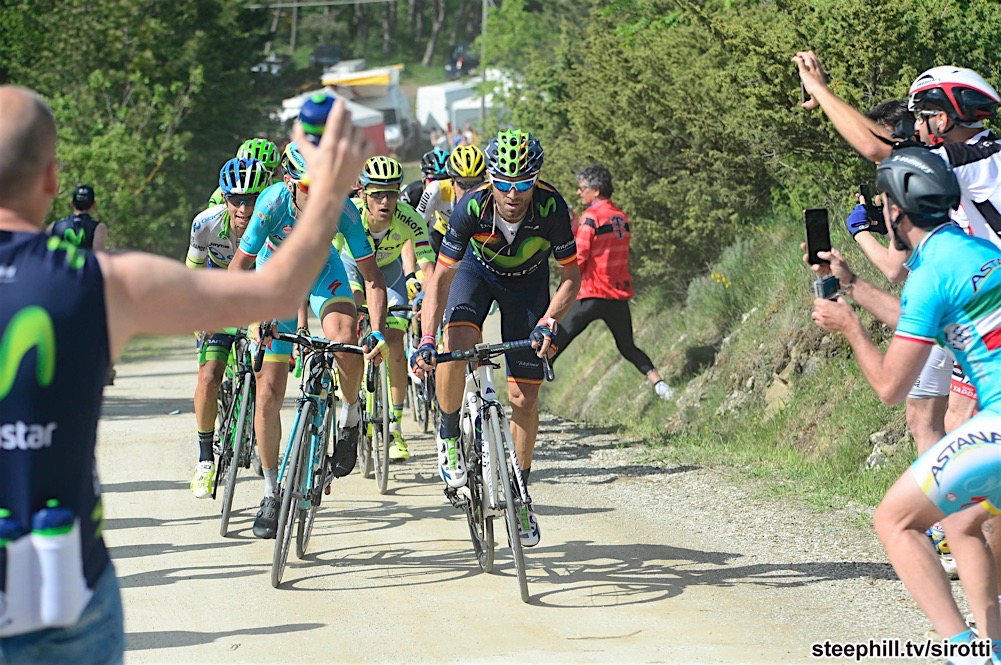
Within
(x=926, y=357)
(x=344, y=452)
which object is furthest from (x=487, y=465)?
(x=926, y=357)

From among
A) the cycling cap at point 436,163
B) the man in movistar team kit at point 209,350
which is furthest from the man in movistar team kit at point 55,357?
the cycling cap at point 436,163

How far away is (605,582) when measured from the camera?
7.32 meters

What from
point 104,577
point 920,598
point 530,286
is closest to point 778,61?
point 530,286

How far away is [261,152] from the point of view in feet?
29.3

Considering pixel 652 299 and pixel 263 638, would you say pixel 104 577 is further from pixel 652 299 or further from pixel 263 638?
pixel 652 299

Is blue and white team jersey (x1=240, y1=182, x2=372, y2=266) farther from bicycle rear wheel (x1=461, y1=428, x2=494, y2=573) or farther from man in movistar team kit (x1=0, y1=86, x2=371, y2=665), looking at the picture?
man in movistar team kit (x1=0, y1=86, x2=371, y2=665)

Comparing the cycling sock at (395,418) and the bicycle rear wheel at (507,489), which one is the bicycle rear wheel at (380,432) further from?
the bicycle rear wheel at (507,489)

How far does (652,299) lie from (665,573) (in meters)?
9.71

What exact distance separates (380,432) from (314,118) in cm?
706

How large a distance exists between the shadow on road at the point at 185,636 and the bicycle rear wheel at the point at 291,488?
78 centimetres

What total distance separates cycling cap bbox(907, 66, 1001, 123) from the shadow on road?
12.8 ft

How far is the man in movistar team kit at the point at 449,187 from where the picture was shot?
1211cm

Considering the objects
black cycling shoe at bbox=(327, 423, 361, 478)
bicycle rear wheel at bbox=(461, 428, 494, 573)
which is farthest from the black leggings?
bicycle rear wheel at bbox=(461, 428, 494, 573)

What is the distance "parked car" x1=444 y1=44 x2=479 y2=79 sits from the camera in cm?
8512
